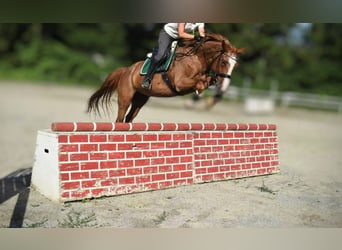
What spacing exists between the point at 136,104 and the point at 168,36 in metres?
0.48

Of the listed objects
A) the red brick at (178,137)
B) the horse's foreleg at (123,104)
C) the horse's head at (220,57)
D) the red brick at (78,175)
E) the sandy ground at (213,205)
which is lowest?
the sandy ground at (213,205)

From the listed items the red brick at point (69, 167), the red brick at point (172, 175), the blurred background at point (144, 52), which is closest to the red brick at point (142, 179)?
the red brick at point (172, 175)

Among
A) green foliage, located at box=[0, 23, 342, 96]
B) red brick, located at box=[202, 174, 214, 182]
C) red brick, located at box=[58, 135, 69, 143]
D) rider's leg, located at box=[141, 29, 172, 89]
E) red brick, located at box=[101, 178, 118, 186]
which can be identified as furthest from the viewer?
green foliage, located at box=[0, 23, 342, 96]

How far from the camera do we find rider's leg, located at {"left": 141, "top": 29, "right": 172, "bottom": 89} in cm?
234

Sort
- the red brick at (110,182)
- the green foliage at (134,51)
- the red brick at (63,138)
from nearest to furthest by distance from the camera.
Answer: the red brick at (63,138), the red brick at (110,182), the green foliage at (134,51)

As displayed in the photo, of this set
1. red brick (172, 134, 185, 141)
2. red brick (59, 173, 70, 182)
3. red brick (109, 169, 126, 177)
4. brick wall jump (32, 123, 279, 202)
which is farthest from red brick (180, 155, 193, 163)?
red brick (59, 173, 70, 182)

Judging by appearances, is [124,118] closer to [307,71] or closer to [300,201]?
[300,201]

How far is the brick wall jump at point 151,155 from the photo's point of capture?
7.11ft

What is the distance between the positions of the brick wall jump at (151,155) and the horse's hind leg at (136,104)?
239mm

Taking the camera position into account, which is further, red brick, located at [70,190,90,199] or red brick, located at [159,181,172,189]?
red brick, located at [159,181,172,189]

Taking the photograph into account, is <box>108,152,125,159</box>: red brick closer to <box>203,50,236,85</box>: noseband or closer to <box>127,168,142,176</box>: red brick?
<box>127,168,142,176</box>: red brick

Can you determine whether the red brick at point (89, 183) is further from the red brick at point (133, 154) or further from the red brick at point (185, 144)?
the red brick at point (185, 144)
